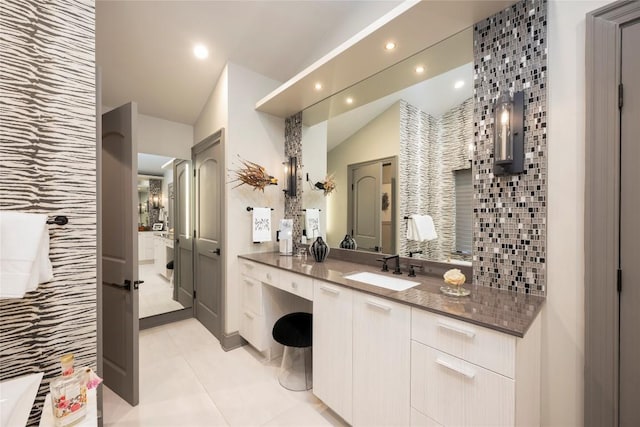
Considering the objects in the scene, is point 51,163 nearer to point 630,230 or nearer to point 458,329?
point 458,329

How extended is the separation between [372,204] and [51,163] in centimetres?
207

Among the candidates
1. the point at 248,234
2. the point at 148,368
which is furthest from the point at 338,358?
the point at 148,368

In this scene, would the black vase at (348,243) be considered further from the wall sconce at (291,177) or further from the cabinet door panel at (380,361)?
the cabinet door panel at (380,361)

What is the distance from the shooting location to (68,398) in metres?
0.98

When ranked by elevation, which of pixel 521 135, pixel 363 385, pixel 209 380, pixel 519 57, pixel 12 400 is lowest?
pixel 209 380

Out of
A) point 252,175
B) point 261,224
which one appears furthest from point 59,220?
point 261,224

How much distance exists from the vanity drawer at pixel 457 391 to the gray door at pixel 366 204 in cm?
106

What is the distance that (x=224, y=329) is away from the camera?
263 centimetres

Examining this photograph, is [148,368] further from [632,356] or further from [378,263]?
[632,356]

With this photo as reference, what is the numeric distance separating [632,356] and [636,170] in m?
0.81

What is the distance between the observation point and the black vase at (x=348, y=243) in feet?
7.97

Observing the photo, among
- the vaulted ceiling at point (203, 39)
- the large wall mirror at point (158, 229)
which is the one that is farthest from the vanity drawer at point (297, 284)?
the vaulted ceiling at point (203, 39)

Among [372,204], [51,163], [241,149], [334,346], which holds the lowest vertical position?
[334,346]

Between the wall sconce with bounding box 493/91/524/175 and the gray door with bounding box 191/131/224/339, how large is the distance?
2.30m
